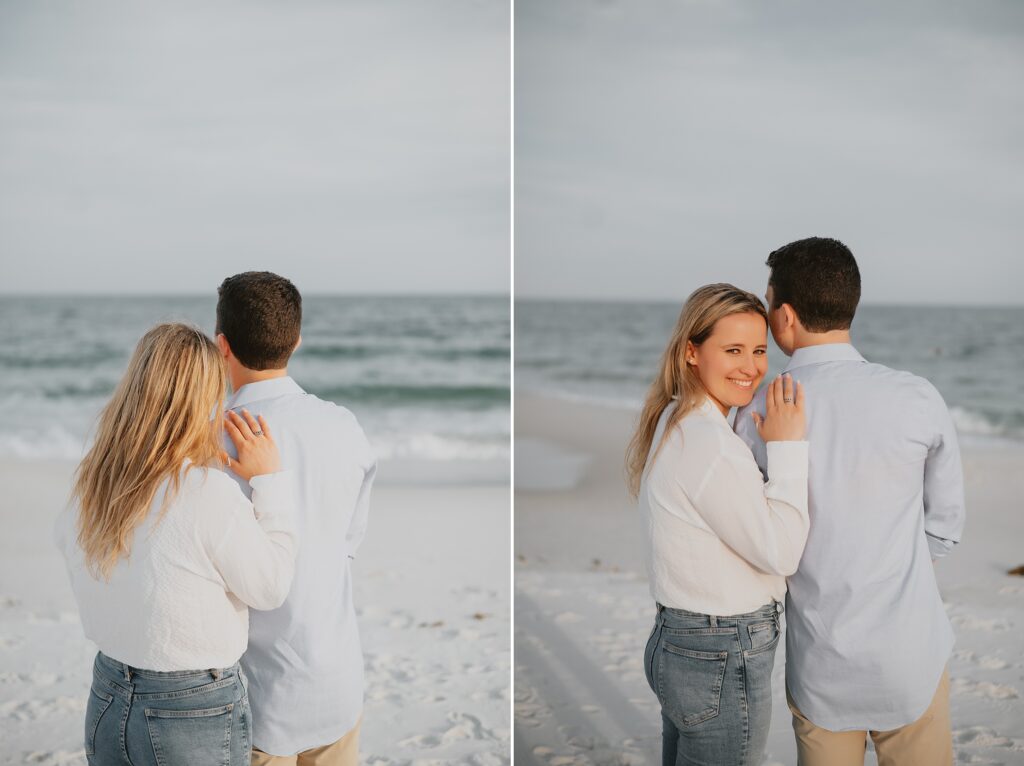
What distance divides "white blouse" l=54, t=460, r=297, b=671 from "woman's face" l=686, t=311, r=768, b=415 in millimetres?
704

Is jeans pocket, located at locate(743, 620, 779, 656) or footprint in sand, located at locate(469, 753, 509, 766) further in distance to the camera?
footprint in sand, located at locate(469, 753, 509, 766)

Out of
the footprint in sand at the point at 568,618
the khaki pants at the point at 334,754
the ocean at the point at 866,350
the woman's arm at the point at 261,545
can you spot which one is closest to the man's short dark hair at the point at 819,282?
the woman's arm at the point at 261,545

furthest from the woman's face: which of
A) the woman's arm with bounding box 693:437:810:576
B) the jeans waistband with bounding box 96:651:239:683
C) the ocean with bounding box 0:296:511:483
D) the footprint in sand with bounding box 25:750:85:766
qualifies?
the ocean with bounding box 0:296:511:483

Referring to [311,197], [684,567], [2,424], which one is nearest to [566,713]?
[684,567]

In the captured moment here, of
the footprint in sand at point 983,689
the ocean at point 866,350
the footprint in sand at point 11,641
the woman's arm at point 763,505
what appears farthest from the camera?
the ocean at point 866,350

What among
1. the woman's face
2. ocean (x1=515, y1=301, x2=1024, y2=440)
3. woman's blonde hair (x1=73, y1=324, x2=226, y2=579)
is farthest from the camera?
ocean (x1=515, y1=301, x2=1024, y2=440)

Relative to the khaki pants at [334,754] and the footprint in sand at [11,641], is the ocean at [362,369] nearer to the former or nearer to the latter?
the footprint in sand at [11,641]

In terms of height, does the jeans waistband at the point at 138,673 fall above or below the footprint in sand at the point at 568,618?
above

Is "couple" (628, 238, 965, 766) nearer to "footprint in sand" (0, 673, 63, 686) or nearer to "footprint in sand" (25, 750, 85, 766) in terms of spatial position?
"footprint in sand" (25, 750, 85, 766)

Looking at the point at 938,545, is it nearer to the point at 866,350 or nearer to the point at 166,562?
the point at 166,562

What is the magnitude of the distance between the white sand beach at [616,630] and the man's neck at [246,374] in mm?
1622

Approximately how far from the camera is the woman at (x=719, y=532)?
4.52 ft

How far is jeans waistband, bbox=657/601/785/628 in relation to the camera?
141cm

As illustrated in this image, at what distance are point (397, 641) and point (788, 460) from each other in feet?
8.09
